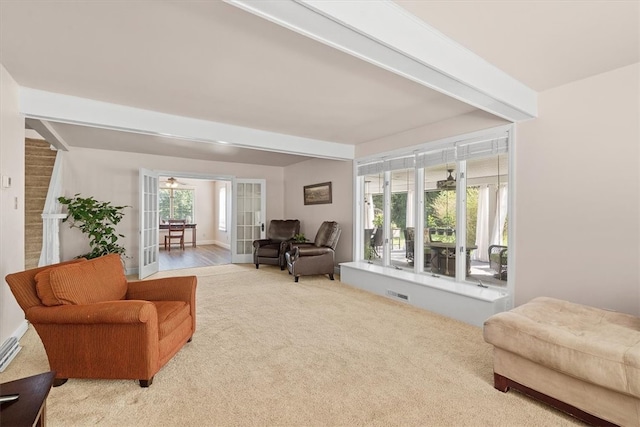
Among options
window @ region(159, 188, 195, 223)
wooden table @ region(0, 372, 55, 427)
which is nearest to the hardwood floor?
window @ region(159, 188, 195, 223)

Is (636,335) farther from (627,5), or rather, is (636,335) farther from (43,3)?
(43,3)

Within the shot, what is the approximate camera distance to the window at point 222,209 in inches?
387

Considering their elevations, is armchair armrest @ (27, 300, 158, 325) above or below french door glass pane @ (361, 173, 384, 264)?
below

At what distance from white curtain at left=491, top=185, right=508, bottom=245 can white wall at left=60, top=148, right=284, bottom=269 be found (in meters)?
5.71

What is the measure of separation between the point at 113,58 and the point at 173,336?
2.22m

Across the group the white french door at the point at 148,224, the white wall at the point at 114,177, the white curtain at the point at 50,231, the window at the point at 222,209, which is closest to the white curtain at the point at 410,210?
the white wall at the point at 114,177

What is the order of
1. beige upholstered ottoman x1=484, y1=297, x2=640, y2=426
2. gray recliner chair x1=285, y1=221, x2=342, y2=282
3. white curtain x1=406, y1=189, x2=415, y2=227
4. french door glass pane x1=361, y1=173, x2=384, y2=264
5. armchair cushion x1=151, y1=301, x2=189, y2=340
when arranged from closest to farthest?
beige upholstered ottoman x1=484, y1=297, x2=640, y2=426, armchair cushion x1=151, y1=301, x2=189, y2=340, white curtain x1=406, y1=189, x2=415, y2=227, gray recliner chair x1=285, y1=221, x2=342, y2=282, french door glass pane x1=361, y1=173, x2=384, y2=264

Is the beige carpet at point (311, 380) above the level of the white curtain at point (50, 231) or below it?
below

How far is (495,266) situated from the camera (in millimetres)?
3646

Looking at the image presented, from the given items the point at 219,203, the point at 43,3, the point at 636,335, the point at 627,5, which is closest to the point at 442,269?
the point at 636,335

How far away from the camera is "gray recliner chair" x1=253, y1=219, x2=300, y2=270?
6203mm

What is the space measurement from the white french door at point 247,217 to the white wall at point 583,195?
18.0ft

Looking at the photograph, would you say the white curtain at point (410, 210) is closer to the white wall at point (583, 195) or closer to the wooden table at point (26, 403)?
the white wall at point (583, 195)

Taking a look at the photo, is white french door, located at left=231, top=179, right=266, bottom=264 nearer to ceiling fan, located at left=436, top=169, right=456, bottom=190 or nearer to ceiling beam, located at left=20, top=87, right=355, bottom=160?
ceiling beam, located at left=20, top=87, right=355, bottom=160
